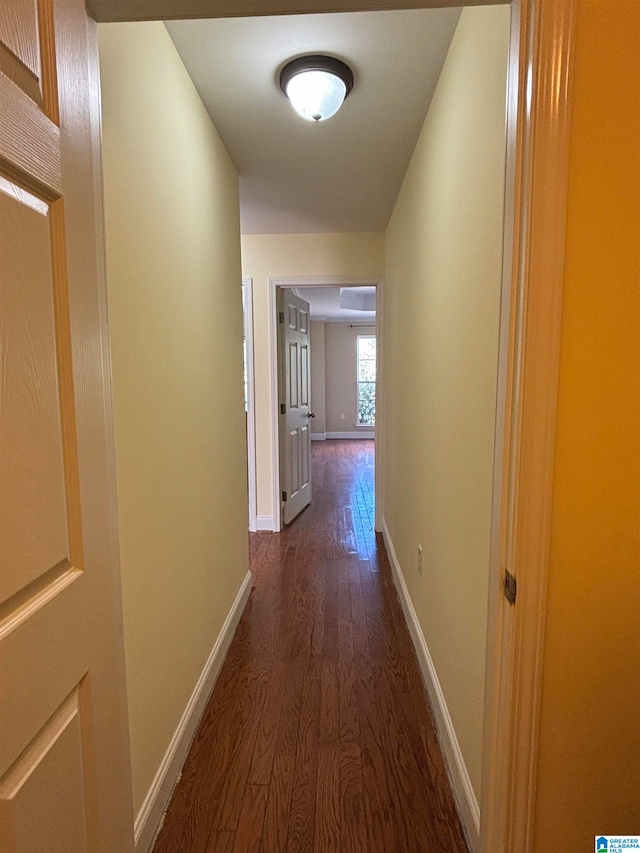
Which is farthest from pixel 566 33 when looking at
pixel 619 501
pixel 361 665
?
pixel 361 665

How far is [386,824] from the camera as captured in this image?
137 cm

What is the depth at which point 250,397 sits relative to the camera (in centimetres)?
381

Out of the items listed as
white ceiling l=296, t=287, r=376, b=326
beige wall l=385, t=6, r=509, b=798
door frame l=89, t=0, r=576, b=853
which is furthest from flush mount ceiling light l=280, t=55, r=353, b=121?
white ceiling l=296, t=287, r=376, b=326

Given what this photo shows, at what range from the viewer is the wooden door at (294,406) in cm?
390

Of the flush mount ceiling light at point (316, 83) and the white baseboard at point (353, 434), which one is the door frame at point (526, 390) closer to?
the flush mount ceiling light at point (316, 83)

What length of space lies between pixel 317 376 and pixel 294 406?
16.1ft

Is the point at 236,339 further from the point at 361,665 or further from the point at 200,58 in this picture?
the point at 361,665

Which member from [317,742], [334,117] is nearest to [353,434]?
[334,117]

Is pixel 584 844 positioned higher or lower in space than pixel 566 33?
lower

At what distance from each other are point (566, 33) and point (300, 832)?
197cm

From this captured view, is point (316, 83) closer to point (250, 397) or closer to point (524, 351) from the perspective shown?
point (524, 351)

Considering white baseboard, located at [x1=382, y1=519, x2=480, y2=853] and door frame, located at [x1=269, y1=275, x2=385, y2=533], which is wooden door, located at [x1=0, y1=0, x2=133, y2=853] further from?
door frame, located at [x1=269, y1=275, x2=385, y2=533]

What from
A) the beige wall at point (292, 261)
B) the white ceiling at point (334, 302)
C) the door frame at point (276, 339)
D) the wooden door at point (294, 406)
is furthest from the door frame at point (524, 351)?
the white ceiling at point (334, 302)

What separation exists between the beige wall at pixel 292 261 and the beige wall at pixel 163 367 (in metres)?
1.50
